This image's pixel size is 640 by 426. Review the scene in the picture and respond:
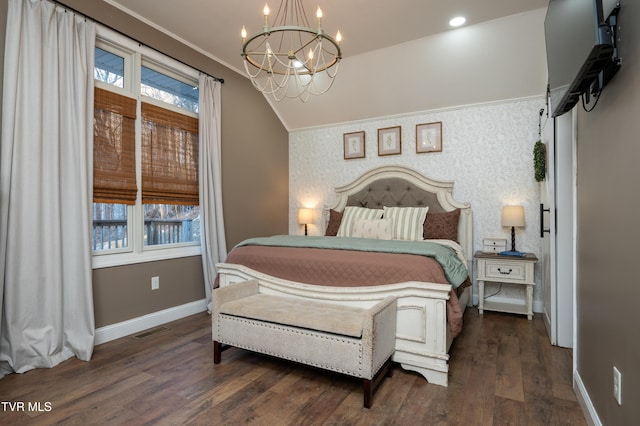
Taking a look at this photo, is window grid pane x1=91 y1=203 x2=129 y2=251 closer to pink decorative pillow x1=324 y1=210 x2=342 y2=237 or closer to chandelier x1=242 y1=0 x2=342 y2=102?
chandelier x1=242 y1=0 x2=342 y2=102

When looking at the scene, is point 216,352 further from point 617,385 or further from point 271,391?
point 617,385

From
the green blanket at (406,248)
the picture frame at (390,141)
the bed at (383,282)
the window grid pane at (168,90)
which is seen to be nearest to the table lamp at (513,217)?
the bed at (383,282)

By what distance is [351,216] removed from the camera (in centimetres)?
Result: 403

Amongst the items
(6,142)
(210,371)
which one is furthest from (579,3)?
(6,142)

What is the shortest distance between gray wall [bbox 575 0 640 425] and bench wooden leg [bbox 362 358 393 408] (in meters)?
1.01

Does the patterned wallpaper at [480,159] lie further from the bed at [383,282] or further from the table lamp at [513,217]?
the bed at [383,282]

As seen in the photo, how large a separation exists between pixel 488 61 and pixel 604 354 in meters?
3.01

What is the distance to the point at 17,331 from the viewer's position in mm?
2229

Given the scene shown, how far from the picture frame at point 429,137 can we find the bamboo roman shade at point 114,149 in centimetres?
313

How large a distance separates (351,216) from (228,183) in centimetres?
148

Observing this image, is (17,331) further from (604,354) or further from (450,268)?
(604,354)

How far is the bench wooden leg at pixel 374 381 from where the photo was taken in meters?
1.83

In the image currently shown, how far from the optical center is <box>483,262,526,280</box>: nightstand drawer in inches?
132

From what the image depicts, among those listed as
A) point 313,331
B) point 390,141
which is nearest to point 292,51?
point 313,331
